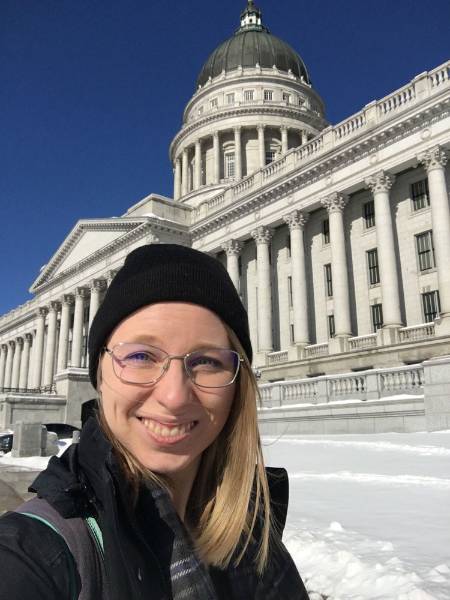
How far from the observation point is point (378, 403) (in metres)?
16.5

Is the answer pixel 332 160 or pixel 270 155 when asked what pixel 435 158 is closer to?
pixel 332 160

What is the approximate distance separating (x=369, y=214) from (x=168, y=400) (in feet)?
113

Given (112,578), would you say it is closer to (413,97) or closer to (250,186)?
(413,97)

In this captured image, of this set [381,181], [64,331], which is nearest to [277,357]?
[381,181]

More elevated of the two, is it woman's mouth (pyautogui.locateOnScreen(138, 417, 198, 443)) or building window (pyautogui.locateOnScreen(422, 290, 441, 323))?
building window (pyautogui.locateOnScreen(422, 290, 441, 323))

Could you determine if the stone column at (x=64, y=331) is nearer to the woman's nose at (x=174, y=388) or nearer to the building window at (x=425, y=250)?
the building window at (x=425, y=250)

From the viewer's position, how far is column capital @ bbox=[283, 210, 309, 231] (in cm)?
3544

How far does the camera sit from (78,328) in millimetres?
50812

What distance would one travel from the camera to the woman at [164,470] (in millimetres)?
1194

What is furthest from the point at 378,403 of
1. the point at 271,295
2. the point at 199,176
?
the point at 199,176

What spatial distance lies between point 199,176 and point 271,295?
27.2m

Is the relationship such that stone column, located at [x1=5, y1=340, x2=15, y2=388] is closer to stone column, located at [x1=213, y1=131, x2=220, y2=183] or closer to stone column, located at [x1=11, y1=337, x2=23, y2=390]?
stone column, located at [x1=11, y1=337, x2=23, y2=390]

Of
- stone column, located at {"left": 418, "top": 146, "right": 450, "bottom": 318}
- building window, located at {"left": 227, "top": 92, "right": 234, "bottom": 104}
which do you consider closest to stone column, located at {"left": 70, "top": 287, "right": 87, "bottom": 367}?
building window, located at {"left": 227, "top": 92, "right": 234, "bottom": 104}

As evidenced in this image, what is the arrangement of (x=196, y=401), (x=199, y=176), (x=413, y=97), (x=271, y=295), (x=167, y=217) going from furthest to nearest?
(x=199, y=176), (x=167, y=217), (x=271, y=295), (x=413, y=97), (x=196, y=401)
